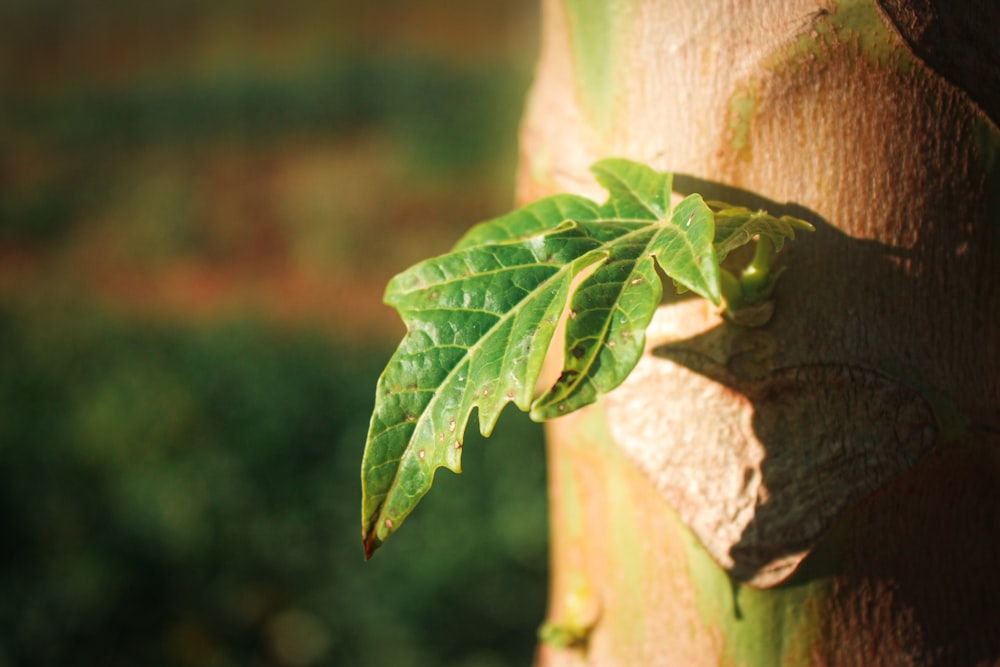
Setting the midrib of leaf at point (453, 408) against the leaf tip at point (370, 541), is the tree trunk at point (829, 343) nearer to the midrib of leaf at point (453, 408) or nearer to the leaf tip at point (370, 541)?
the midrib of leaf at point (453, 408)

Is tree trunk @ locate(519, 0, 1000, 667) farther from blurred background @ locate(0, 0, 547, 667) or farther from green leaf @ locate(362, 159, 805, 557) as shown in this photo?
blurred background @ locate(0, 0, 547, 667)

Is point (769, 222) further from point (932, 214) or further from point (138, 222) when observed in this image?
point (138, 222)

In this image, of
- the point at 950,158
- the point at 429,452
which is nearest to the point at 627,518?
the point at 429,452

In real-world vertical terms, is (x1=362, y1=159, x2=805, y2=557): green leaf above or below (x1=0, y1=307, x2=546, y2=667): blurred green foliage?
above

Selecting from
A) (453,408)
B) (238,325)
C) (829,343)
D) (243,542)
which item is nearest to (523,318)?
(453,408)

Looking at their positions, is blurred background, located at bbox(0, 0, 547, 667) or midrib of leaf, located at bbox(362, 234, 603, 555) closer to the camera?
midrib of leaf, located at bbox(362, 234, 603, 555)

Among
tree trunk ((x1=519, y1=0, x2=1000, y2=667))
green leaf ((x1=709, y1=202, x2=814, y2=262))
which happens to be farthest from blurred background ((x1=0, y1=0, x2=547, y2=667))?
green leaf ((x1=709, y1=202, x2=814, y2=262))

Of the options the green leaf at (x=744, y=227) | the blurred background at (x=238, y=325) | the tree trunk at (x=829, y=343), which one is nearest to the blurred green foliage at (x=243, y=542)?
the blurred background at (x=238, y=325)
